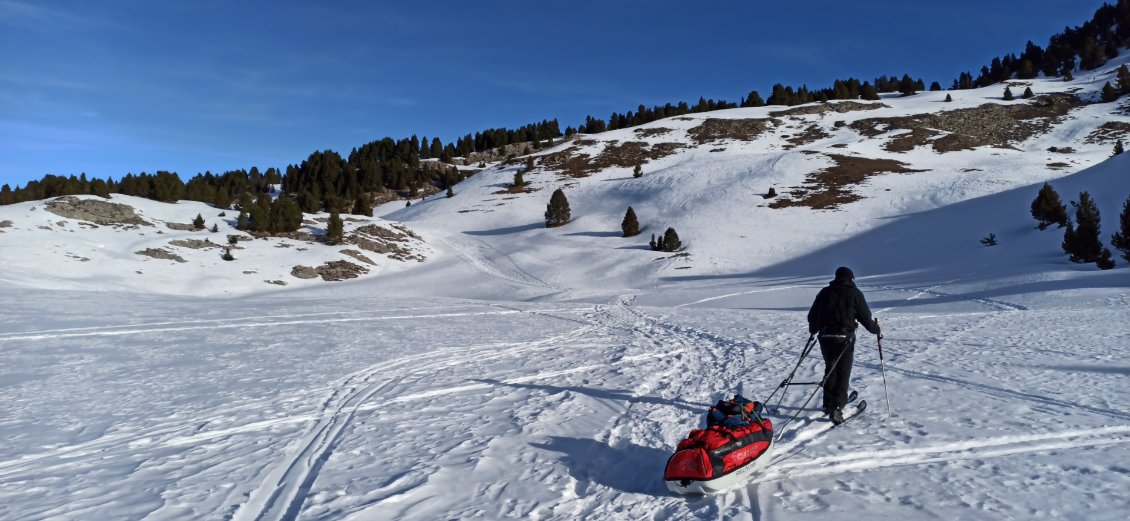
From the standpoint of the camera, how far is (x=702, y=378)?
354 inches

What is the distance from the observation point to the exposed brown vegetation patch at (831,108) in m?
81.2

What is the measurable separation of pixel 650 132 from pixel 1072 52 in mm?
90324

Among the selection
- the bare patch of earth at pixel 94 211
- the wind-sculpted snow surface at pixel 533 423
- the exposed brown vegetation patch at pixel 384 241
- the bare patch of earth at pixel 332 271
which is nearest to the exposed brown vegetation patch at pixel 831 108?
the exposed brown vegetation patch at pixel 384 241

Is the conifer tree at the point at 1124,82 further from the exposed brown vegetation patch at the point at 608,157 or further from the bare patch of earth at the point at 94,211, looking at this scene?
the bare patch of earth at the point at 94,211

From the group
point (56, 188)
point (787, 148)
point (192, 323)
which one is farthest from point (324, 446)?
point (787, 148)

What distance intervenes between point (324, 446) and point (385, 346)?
6.64 metres

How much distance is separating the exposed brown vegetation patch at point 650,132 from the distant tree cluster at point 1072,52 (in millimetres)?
65250

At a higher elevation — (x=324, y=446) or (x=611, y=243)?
(x=611, y=243)

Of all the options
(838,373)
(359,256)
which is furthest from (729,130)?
(838,373)

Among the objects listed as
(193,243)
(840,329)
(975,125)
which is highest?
(975,125)

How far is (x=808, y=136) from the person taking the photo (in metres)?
71.8

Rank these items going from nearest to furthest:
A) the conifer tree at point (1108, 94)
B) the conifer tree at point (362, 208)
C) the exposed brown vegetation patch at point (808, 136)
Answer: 1. the conifer tree at point (362, 208)
2. the conifer tree at point (1108, 94)
3. the exposed brown vegetation patch at point (808, 136)

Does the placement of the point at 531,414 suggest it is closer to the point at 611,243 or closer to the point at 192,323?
the point at 192,323

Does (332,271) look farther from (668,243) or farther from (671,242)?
(671,242)
